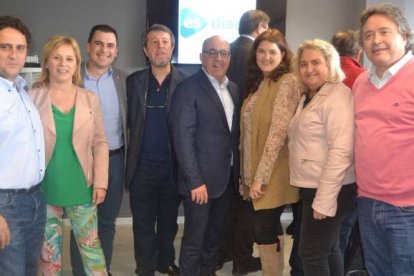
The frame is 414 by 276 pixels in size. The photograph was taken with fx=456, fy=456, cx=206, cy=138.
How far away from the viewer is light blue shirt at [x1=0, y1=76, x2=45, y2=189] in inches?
69.0

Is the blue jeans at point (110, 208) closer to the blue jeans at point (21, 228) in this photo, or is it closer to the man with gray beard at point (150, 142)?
the man with gray beard at point (150, 142)

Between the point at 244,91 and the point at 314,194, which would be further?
the point at 244,91

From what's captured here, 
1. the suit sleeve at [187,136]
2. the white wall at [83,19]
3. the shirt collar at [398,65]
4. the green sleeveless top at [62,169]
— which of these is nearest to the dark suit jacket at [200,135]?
the suit sleeve at [187,136]

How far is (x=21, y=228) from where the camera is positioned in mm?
1826

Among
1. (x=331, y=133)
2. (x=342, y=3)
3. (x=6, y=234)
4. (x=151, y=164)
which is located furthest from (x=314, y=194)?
(x=342, y=3)

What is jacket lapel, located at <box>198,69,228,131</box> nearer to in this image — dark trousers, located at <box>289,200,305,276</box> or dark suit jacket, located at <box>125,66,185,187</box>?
dark suit jacket, located at <box>125,66,185,187</box>

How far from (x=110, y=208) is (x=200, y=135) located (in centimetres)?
72

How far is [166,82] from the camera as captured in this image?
273cm

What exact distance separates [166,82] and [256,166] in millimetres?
762

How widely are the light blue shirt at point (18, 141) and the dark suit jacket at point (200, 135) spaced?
0.82 metres

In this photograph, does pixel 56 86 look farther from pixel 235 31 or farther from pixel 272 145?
pixel 235 31

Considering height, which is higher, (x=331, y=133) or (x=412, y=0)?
(x=412, y=0)

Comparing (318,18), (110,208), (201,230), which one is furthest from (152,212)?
(318,18)

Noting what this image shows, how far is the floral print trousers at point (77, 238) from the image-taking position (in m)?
2.24
